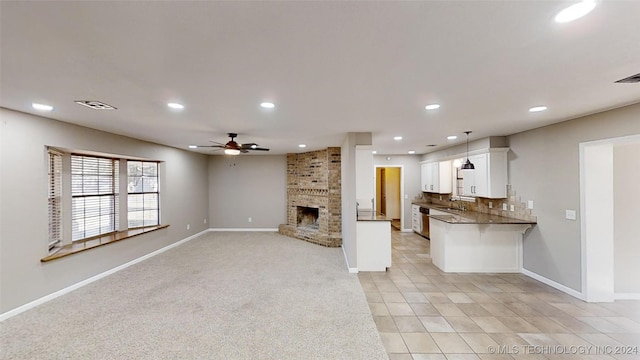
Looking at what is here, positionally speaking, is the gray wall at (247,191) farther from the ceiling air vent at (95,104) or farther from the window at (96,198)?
the ceiling air vent at (95,104)

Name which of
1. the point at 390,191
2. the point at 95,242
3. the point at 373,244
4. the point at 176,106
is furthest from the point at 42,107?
the point at 390,191

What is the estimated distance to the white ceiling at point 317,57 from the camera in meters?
1.36

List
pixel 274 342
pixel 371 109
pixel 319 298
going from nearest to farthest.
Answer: pixel 274 342 → pixel 371 109 → pixel 319 298

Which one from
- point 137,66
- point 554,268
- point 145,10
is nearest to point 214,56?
point 145,10

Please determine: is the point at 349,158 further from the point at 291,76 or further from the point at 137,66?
the point at 137,66

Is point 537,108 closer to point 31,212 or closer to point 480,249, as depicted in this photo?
point 480,249

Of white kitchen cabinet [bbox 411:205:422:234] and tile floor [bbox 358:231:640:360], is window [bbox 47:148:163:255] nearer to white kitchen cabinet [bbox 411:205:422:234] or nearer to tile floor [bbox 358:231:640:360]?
tile floor [bbox 358:231:640:360]

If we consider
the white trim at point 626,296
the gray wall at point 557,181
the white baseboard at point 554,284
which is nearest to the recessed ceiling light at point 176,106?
the gray wall at point 557,181

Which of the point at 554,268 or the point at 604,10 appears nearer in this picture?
the point at 604,10

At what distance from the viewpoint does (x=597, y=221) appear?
360cm

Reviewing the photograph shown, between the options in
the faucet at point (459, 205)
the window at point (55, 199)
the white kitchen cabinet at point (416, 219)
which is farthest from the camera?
the white kitchen cabinet at point (416, 219)

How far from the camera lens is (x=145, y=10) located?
133 cm

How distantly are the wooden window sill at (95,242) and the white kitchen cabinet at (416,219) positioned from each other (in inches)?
265

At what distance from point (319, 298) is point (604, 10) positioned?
12.1 feet
